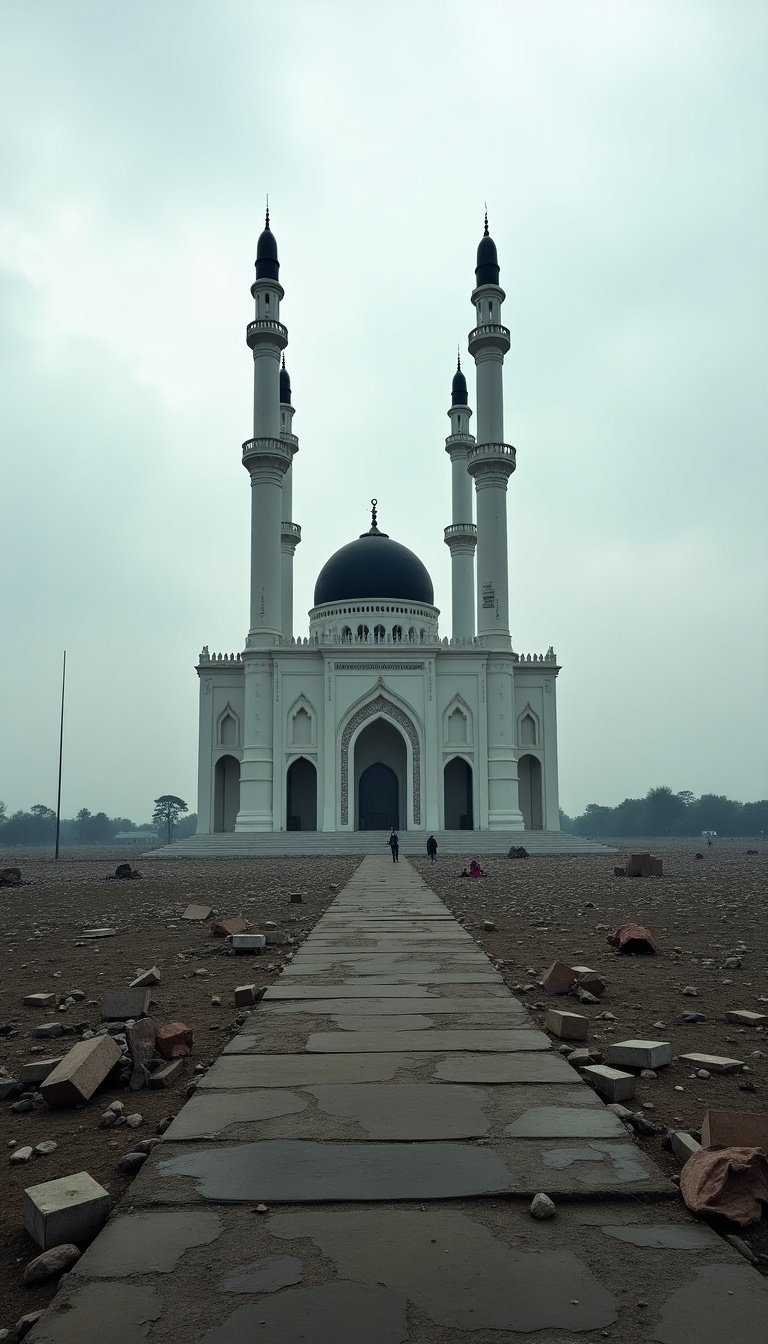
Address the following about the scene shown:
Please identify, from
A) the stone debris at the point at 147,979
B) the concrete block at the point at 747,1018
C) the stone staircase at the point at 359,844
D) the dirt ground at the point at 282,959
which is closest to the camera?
the dirt ground at the point at 282,959

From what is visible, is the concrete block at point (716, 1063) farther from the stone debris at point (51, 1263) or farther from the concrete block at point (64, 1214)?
the stone debris at point (51, 1263)

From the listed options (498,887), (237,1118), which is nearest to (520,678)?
(498,887)

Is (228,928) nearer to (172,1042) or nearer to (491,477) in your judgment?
(172,1042)

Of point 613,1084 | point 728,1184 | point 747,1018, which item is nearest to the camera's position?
point 728,1184

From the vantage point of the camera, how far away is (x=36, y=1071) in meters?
4.12

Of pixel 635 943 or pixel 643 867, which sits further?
pixel 643 867

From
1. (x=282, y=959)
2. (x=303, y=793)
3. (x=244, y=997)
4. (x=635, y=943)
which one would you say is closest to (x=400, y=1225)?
(x=244, y=997)

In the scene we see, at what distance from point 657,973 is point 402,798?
31.0 meters

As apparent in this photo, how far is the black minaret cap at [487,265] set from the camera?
121 feet

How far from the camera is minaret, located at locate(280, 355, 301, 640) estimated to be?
41906 mm

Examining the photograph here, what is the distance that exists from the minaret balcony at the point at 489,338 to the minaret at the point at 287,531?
9747mm

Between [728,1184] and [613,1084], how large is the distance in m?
1.03

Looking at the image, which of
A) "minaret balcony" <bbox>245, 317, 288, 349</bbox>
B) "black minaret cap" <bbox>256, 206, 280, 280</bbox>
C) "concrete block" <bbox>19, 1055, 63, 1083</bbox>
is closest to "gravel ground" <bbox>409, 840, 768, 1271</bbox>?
"concrete block" <bbox>19, 1055, 63, 1083</bbox>

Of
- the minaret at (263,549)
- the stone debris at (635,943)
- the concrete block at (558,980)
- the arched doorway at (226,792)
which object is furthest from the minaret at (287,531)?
the concrete block at (558,980)
